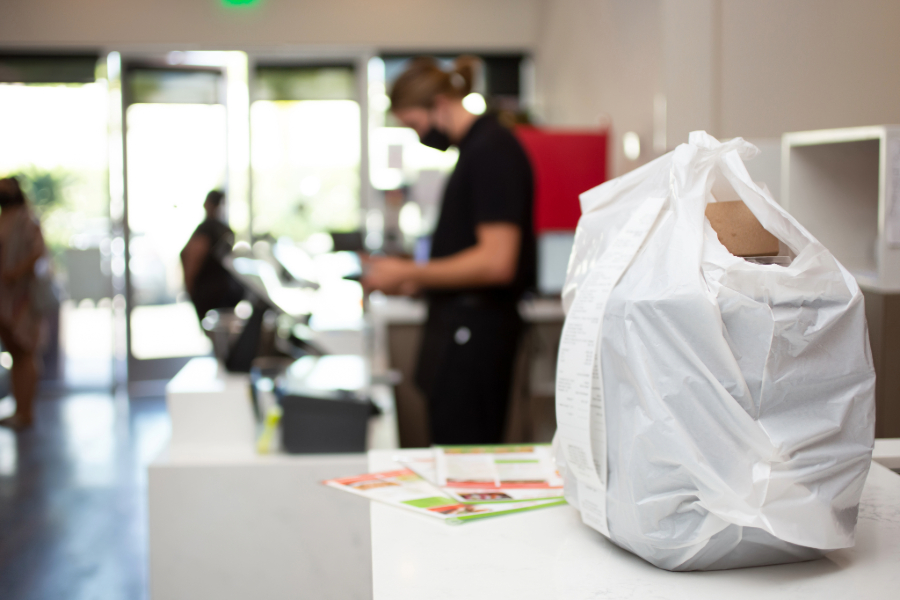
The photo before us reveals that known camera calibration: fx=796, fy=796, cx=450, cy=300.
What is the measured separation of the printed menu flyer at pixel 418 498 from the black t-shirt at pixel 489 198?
109 centimetres

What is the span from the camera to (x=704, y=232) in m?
0.61

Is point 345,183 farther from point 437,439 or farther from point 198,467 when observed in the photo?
point 198,467

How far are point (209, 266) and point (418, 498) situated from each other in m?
4.42

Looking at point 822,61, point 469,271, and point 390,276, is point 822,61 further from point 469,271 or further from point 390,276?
point 390,276

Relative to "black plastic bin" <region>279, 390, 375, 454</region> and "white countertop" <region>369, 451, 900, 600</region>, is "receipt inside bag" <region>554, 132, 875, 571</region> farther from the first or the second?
"black plastic bin" <region>279, 390, 375, 454</region>

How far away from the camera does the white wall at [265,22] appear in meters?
5.22

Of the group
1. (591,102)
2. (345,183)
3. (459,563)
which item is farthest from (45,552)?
(345,183)

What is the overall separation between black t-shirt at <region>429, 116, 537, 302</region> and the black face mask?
11 cm

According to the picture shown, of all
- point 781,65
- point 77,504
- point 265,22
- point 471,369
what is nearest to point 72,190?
point 265,22

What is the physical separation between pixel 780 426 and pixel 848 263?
0.75 meters

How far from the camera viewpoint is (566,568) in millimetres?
623

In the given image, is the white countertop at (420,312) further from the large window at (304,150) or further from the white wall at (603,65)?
the large window at (304,150)

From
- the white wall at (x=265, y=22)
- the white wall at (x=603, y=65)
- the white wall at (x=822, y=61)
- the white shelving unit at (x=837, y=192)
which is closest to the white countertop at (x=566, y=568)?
the white shelving unit at (x=837, y=192)

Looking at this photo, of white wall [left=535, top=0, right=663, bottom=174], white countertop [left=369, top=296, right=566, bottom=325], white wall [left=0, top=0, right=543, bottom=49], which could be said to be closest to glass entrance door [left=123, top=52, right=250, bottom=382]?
white wall [left=0, top=0, right=543, bottom=49]
